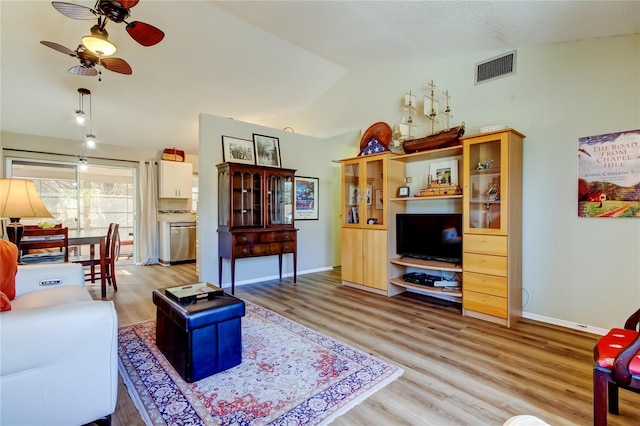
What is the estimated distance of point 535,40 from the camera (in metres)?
2.89

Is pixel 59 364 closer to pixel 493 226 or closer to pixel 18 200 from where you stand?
pixel 18 200

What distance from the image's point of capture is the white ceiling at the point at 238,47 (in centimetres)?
264

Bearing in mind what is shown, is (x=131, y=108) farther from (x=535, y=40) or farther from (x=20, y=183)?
(x=535, y=40)

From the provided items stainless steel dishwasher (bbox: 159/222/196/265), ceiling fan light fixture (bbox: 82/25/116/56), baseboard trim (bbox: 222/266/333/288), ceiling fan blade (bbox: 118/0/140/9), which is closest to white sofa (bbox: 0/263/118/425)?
ceiling fan blade (bbox: 118/0/140/9)

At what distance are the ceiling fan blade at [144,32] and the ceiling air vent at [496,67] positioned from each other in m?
3.38

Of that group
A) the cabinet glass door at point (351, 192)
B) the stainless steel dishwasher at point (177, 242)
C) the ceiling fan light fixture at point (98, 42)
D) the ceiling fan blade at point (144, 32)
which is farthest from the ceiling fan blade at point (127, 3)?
the stainless steel dishwasher at point (177, 242)

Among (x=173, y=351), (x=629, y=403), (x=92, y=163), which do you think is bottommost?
→ (x=629, y=403)

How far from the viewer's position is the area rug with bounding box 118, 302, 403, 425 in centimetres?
163

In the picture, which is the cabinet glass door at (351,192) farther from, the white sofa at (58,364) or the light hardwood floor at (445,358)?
the white sofa at (58,364)

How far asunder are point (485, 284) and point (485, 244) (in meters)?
0.41

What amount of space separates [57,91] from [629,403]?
6.74 meters

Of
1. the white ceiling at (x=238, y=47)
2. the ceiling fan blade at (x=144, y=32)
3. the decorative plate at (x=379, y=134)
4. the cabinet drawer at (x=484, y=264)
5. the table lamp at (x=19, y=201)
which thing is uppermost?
the white ceiling at (x=238, y=47)

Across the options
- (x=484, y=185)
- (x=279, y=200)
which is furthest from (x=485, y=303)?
(x=279, y=200)

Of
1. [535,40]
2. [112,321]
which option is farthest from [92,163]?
[535,40]
